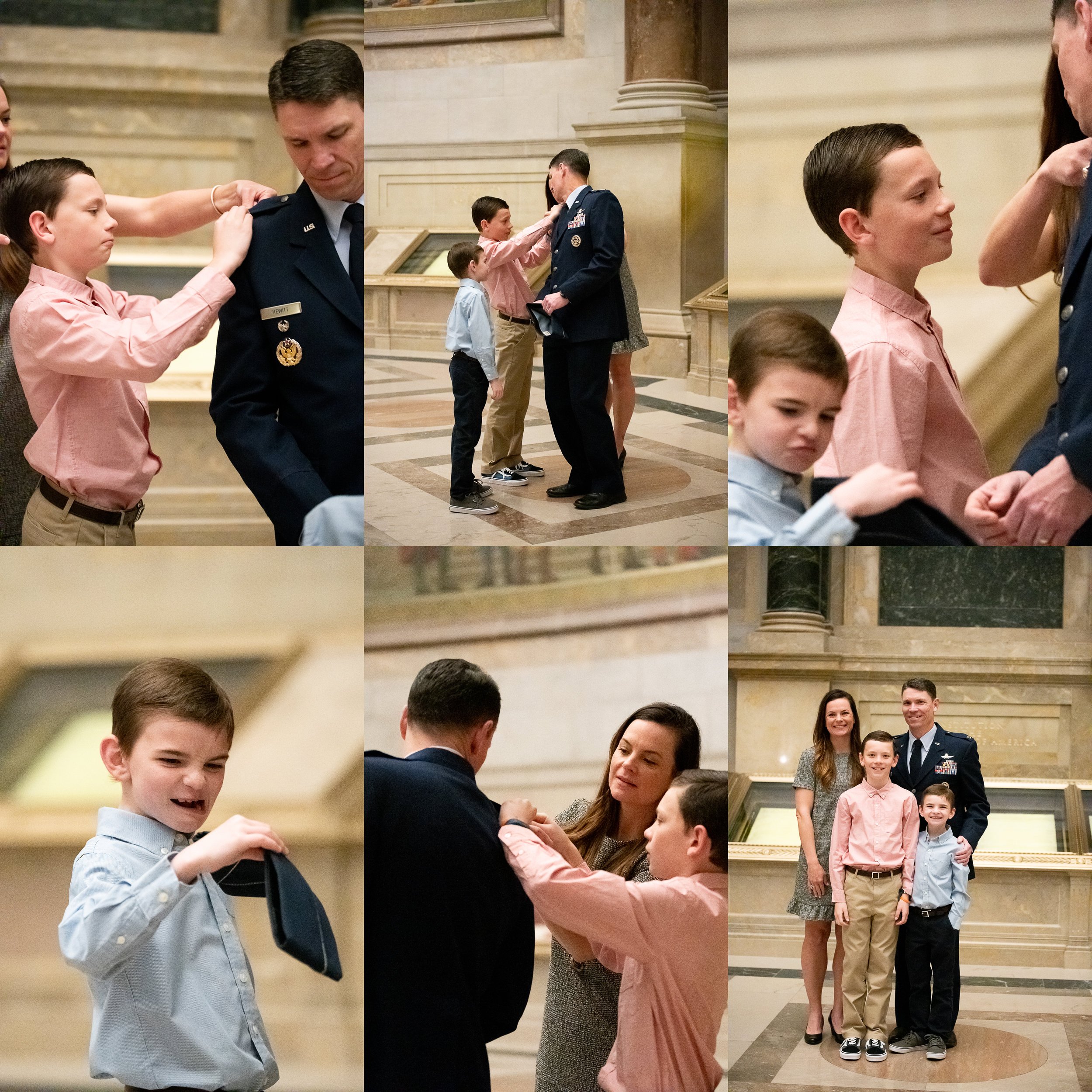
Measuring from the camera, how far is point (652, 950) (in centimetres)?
301

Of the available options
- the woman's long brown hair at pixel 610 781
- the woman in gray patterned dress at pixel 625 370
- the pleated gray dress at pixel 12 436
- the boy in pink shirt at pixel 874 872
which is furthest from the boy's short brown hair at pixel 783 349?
the pleated gray dress at pixel 12 436

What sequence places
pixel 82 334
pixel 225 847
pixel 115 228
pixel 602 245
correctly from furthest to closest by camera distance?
pixel 602 245
pixel 115 228
pixel 82 334
pixel 225 847

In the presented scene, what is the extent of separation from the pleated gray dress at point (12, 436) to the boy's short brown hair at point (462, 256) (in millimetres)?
899

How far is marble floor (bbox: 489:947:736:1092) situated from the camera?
3.18 meters

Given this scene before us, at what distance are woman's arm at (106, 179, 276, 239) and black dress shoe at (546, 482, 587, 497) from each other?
861 millimetres

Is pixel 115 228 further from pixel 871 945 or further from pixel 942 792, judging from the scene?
pixel 871 945

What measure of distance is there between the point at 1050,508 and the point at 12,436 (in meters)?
2.15

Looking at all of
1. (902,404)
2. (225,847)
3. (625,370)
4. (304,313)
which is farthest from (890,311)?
(225,847)

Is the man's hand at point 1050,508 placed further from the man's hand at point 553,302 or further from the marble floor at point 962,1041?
the marble floor at point 962,1041

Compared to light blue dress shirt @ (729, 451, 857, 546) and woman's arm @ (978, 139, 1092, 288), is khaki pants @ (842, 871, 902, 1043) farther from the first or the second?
woman's arm @ (978, 139, 1092, 288)

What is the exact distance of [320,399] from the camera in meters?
3.04

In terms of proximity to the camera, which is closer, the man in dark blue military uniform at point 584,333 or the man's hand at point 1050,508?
the man's hand at point 1050,508

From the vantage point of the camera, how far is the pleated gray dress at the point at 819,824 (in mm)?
3402

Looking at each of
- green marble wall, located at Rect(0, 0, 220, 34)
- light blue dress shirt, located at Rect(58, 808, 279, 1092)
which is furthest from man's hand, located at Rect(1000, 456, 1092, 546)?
green marble wall, located at Rect(0, 0, 220, 34)
